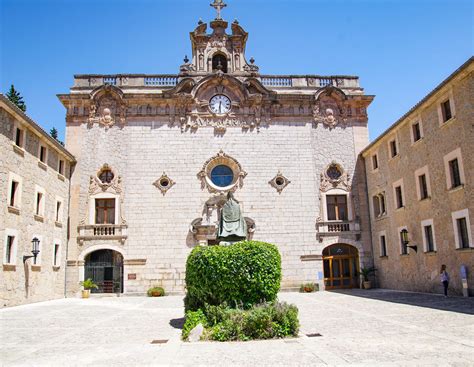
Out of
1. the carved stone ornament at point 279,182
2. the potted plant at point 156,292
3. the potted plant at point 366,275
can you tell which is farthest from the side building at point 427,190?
the potted plant at point 156,292

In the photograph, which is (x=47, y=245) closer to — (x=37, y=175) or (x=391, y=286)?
(x=37, y=175)

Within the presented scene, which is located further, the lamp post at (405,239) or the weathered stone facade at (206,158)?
the weathered stone facade at (206,158)

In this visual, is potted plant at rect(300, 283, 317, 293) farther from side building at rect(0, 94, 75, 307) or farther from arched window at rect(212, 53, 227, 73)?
arched window at rect(212, 53, 227, 73)

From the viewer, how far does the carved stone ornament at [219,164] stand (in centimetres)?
2616

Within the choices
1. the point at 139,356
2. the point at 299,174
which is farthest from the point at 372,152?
the point at 139,356

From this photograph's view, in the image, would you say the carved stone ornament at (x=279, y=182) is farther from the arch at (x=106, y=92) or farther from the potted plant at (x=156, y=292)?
the arch at (x=106, y=92)

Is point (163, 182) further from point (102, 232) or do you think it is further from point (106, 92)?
point (106, 92)

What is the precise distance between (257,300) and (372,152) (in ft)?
57.6


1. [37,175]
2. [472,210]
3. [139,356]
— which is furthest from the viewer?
[37,175]

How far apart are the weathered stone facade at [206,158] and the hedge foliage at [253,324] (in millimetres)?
14993

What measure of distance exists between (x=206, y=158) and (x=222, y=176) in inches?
58.7

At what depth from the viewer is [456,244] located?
17.8m

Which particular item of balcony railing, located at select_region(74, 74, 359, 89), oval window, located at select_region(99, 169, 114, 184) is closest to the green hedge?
oval window, located at select_region(99, 169, 114, 184)

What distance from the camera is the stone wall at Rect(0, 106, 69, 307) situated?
709 inches
